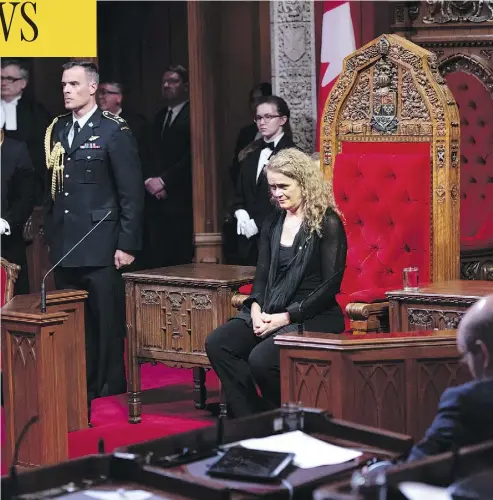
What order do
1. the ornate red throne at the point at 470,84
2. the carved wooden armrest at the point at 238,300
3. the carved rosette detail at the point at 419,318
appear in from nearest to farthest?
the carved rosette detail at the point at 419,318 < the carved wooden armrest at the point at 238,300 < the ornate red throne at the point at 470,84

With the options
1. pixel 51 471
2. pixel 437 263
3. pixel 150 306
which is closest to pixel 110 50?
pixel 150 306

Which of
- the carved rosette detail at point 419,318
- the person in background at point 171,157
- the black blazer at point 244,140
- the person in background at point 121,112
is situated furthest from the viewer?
the person in background at point 171,157

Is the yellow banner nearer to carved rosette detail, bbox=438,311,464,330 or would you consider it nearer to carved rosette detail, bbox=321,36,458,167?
carved rosette detail, bbox=438,311,464,330

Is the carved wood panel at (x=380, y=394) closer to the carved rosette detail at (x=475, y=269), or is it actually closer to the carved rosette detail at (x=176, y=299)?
the carved rosette detail at (x=176, y=299)

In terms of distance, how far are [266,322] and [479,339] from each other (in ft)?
7.39

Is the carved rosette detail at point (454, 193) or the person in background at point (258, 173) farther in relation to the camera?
the person in background at point (258, 173)

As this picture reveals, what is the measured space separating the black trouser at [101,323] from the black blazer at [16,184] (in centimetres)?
50

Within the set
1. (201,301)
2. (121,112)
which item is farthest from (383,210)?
(121,112)

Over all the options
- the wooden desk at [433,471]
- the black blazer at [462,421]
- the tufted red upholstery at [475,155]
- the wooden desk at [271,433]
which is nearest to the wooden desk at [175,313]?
the tufted red upholstery at [475,155]

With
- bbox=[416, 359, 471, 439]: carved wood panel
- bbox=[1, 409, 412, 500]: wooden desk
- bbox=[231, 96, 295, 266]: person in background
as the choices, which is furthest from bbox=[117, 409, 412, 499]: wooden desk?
bbox=[231, 96, 295, 266]: person in background

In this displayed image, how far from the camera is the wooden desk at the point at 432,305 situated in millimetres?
4410

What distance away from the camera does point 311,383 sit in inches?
145

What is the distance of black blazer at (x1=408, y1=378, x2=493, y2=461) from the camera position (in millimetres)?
2377

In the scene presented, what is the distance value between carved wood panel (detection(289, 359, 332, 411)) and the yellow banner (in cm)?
111
